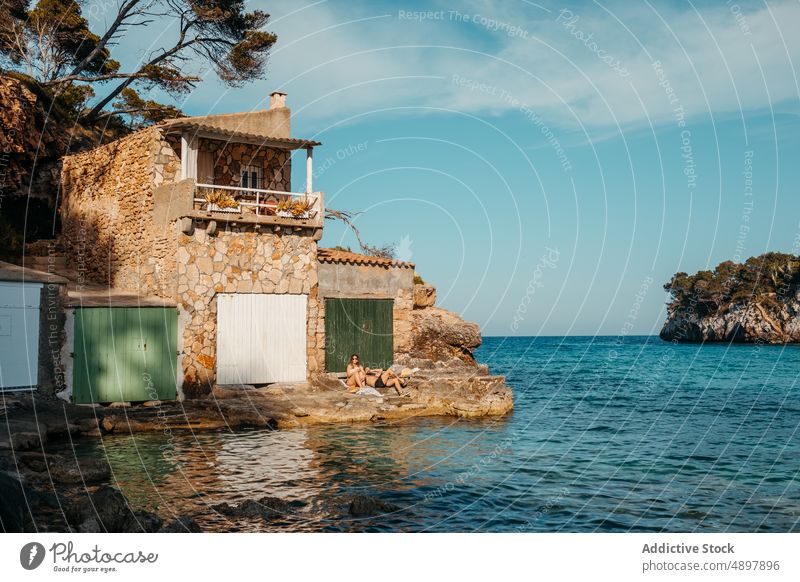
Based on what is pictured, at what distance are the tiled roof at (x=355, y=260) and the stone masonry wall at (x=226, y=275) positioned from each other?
3.52 feet

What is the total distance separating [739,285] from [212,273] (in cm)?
7645

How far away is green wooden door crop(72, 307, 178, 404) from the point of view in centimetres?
1734

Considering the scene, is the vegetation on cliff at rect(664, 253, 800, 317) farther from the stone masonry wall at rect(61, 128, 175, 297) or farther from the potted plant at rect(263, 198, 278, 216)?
the stone masonry wall at rect(61, 128, 175, 297)

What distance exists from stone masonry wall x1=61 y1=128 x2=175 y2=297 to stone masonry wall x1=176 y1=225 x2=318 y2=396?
60cm

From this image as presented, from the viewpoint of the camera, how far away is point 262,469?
42.1ft

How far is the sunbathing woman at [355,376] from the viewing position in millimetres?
20953

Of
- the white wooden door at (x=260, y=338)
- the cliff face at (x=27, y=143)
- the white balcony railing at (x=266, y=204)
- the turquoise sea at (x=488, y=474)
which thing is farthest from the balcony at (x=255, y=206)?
the cliff face at (x=27, y=143)

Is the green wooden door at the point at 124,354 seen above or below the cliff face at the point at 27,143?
below

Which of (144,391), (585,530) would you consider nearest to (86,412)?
(144,391)

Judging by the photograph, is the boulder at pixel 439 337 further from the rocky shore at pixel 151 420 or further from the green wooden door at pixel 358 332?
the green wooden door at pixel 358 332

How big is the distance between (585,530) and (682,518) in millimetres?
2017

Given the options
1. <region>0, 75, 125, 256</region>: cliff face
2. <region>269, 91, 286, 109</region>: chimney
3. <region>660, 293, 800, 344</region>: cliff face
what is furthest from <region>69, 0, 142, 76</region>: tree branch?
<region>660, 293, 800, 344</region>: cliff face

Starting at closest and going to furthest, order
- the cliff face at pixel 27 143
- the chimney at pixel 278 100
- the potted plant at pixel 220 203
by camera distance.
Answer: the potted plant at pixel 220 203
the cliff face at pixel 27 143
the chimney at pixel 278 100
